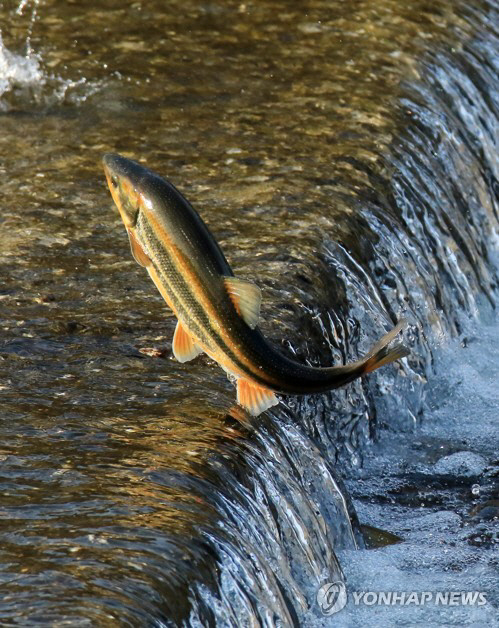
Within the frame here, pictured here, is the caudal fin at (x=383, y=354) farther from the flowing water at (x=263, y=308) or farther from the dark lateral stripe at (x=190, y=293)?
the flowing water at (x=263, y=308)

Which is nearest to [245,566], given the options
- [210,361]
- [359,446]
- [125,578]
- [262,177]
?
[125,578]

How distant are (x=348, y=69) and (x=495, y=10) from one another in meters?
1.97

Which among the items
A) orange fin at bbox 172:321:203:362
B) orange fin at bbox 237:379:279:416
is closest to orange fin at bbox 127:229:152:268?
orange fin at bbox 172:321:203:362

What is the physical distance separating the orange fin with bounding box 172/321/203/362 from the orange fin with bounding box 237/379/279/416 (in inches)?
6.7

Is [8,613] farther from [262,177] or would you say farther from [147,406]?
[262,177]

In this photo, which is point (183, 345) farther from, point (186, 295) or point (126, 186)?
point (126, 186)

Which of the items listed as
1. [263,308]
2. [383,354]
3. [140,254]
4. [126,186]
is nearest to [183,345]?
[140,254]

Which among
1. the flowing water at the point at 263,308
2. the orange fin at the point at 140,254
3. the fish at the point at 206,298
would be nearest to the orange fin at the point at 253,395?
the fish at the point at 206,298

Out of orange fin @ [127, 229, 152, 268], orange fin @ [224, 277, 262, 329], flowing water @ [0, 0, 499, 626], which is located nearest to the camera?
flowing water @ [0, 0, 499, 626]

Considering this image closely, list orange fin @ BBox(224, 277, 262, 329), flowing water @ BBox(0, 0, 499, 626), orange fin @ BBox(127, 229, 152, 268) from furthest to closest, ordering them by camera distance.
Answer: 1. orange fin @ BBox(127, 229, 152, 268)
2. orange fin @ BBox(224, 277, 262, 329)
3. flowing water @ BBox(0, 0, 499, 626)

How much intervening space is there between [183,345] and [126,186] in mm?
524

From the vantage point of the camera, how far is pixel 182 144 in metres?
7.47

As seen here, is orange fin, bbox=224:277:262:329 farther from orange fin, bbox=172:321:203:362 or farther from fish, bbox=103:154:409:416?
orange fin, bbox=172:321:203:362

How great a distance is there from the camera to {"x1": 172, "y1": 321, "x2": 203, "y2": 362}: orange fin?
4.22m
